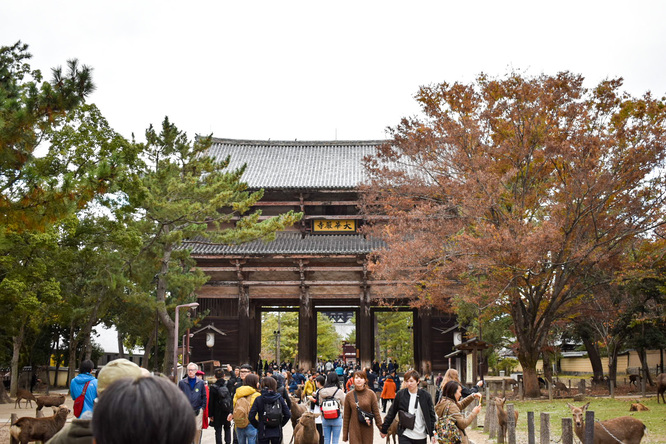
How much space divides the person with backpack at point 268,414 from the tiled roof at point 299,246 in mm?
21962

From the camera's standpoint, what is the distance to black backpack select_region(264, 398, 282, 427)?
836 centimetres

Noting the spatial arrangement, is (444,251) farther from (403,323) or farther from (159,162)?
(403,323)

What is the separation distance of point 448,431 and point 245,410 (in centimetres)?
315

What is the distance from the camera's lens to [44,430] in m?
10.8

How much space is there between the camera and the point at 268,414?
27.5ft

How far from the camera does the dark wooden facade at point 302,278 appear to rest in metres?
30.8

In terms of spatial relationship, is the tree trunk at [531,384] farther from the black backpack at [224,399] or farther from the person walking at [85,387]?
the person walking at [85,387]

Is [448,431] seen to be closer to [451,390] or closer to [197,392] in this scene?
[451,390]

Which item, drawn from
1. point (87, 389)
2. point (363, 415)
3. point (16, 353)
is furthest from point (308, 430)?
point (16, 353)

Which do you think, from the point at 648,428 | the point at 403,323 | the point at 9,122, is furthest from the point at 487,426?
the point at 403,323

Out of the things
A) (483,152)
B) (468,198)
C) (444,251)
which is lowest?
(444,251)

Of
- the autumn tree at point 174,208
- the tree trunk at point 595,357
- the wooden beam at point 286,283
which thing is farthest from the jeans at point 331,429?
the tree trunk at point 595,357

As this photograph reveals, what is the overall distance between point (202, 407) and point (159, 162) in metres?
13.5

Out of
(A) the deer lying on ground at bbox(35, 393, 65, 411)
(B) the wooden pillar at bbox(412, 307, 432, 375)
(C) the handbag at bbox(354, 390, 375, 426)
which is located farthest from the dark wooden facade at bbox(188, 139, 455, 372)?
(C) the handbag at bbox(354, 390, 375, 426)
